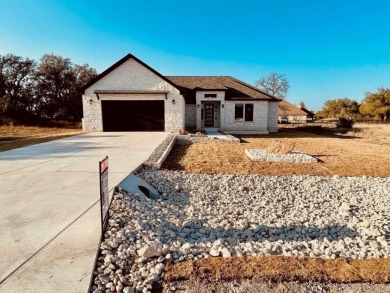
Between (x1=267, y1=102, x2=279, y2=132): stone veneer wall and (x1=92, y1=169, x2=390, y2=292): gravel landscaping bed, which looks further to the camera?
(x1=267, y1=102, x2=279, y2=132): stone veneer wall

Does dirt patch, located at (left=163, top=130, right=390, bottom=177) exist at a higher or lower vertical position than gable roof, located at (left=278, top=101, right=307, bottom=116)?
lower

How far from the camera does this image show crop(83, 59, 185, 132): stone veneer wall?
18078 mm

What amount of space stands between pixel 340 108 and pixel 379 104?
1768 centimetres

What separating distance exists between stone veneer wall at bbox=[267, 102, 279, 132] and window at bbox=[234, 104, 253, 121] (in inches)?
90.9

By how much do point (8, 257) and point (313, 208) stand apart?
17.9ft

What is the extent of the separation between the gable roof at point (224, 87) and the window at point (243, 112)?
70 cm

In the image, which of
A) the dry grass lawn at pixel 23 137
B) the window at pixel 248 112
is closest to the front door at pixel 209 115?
the window at pixel 248 112

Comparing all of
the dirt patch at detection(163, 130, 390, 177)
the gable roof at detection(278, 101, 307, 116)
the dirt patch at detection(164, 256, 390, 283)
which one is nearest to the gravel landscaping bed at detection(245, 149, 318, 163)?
the dirt patch at detection(163, 130, 390, 177)

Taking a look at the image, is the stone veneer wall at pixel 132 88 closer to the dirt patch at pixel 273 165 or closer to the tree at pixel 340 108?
the dirt patch at pixel 273 165

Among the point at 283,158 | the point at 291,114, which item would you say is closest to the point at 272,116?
the point at 283,158

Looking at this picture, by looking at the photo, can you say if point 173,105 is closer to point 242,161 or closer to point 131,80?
point 131,80

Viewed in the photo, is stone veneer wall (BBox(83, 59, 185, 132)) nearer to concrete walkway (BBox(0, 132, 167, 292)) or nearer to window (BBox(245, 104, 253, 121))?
window (BBox(245, 104, 253, 121))

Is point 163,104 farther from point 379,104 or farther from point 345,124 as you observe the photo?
point 379,104

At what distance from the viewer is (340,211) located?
5242 mm
